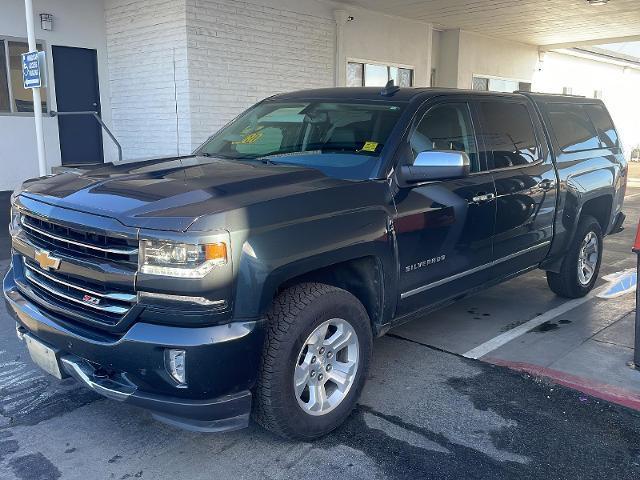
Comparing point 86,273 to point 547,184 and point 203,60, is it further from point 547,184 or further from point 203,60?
point 203,60

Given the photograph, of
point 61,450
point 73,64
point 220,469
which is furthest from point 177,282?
point 73,64

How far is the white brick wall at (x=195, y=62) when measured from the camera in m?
9.95

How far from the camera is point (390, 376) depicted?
420 centimetres

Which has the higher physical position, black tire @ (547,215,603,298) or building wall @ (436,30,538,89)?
building wall @ (436,30,538,89)

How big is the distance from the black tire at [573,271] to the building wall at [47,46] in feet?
30.0

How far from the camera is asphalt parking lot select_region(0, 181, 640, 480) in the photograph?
3080mm

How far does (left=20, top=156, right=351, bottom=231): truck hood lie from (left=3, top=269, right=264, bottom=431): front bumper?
53cm

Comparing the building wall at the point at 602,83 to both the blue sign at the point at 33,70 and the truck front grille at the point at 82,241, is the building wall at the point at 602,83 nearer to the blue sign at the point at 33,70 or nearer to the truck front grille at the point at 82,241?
the blue sign at the point at 33,70

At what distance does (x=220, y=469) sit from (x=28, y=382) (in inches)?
69.6

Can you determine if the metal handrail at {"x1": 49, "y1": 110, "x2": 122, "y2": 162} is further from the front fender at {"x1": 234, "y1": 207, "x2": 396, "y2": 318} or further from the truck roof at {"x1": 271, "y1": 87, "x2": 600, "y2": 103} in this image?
the front fender at {"x1": 234, "y1": 207, "x2": 396, "y2": 318}

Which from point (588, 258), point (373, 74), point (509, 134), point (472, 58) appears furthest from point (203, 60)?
point (472, 58)

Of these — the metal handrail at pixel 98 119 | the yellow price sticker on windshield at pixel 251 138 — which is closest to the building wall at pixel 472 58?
the metal handrail at pixel 98 119

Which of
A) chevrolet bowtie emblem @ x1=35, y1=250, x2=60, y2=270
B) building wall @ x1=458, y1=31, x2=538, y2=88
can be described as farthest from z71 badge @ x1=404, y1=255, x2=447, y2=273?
building wall @ x1=458, y1=31, x2=538, y2=88

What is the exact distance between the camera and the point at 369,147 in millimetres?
3885
